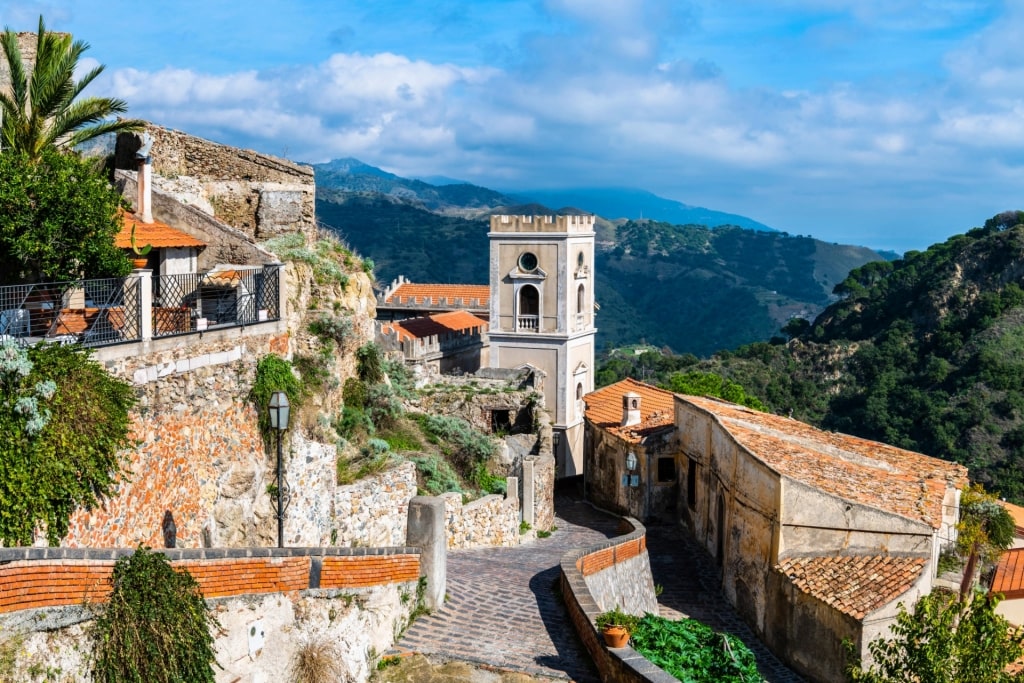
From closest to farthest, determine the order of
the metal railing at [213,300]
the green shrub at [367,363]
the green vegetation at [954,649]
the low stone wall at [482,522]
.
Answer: the green vegetation at [954,649] < the metal railing at [213,300] < the low stone wall at [482,522] < the green shrub at [367,363]

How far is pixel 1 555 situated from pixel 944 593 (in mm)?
15704

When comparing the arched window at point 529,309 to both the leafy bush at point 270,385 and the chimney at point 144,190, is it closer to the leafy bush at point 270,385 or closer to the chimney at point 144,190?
the chimney at point 144,190

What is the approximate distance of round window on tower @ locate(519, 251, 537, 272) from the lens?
49.1 meters

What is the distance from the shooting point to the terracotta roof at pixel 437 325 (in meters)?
47.8

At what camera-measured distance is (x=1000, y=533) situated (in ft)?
65.9

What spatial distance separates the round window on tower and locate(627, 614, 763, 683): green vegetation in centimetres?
3394

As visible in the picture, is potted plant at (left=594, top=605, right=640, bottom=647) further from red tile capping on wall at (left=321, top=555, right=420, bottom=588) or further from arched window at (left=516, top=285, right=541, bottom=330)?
arched window at (left=516, top=285, right=541, bottom=330)

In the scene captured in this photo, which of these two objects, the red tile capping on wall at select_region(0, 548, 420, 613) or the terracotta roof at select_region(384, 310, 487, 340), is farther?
the terracotta roof at select_region(384, 310, 487, 340)

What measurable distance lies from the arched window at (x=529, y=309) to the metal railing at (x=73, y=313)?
3593cm

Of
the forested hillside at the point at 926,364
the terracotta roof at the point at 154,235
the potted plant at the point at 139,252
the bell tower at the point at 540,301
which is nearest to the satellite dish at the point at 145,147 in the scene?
the terracotta roof at the point at 154,235

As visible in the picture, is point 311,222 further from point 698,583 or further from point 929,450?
point 929,450

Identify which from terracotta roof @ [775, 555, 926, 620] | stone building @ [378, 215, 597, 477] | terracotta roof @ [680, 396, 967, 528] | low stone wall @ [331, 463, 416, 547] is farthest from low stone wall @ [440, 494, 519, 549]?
stone building @ [378, 215, 597, 477]

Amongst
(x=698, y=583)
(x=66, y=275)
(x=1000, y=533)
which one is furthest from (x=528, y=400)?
(x=66, y=275)

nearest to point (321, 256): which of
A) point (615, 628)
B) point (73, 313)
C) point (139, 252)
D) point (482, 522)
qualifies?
point (139, 252)
